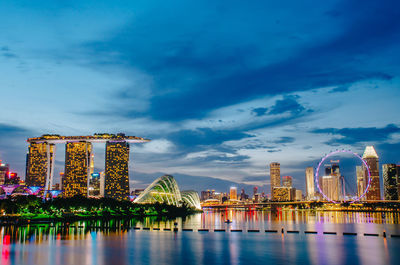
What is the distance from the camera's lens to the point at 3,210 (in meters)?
106

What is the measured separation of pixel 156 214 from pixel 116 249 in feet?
375

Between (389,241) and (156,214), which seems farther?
(156,214)

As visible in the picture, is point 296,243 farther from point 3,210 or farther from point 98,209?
point 98,209

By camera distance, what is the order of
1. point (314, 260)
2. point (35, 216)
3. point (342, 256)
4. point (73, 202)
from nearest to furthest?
point (314, 260)
point (342, 256)
point (35, 216)
point (73, 202)

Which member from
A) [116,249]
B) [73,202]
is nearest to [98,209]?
[73,202]

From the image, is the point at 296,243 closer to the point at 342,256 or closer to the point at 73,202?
the point at 342,256

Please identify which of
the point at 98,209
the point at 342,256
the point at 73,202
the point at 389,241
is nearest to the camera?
the point at 342,256

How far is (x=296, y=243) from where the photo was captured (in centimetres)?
6362

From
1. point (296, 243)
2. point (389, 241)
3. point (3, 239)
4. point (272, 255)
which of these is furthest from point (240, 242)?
point (3, 239)

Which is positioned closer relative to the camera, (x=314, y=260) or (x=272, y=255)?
(x=314, y=260)

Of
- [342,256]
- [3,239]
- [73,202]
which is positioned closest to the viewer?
[342,256]

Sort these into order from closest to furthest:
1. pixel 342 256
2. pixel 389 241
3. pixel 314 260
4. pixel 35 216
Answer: pixel 314 260 < pixel 342 256 < pixel 389 241 < pixel 35 216

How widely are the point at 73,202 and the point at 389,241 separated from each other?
3712 inches

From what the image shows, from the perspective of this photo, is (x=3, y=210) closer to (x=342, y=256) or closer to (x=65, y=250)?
(x=65, y=250)
